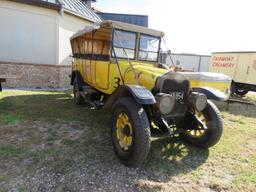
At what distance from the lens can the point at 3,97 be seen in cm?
729

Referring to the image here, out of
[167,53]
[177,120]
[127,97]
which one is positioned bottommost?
[177,120]

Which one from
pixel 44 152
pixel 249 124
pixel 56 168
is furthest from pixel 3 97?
pixel 249 124

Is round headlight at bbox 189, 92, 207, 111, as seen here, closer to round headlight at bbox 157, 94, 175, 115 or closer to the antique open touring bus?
the antique open touring bus

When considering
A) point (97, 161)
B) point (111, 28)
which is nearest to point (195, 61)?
point (111, 28)

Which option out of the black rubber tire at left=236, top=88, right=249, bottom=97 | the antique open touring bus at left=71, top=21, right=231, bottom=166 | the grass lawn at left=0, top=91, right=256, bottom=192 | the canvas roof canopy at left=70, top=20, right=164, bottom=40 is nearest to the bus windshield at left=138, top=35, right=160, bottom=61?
the antique open touring bus at left=71, top=21, right=231, bottom=166

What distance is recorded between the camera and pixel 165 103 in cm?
343

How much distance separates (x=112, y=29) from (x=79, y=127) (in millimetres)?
2306

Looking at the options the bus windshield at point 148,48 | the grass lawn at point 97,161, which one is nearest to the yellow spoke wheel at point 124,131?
the grass lawn at point 97,161

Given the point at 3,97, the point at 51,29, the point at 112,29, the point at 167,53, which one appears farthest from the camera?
the point at 51,29

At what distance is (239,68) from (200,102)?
941 cm

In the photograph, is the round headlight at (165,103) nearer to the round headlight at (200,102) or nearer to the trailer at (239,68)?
the round headlight at (200,102)

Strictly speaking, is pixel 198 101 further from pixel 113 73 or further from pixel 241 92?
pixel 241 92

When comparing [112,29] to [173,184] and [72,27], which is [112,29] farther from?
[72,27]

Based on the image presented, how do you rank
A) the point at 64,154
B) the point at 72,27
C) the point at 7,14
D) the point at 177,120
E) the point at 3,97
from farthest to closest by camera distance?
the point at 72,27
the point at 7,14
the point at 3,97
the point at 177,120
the point at 64,154
